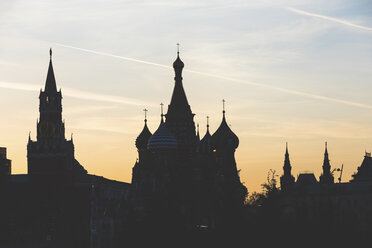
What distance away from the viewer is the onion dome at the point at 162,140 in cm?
19150

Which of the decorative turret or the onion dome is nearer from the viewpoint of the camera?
the decorative turret

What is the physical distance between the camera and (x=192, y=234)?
458 ft

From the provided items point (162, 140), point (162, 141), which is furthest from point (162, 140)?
point (162, 141)

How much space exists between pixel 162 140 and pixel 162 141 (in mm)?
196

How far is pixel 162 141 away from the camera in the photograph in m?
192

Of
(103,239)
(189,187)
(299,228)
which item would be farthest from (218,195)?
(299,228)

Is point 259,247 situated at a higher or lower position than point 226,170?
lower

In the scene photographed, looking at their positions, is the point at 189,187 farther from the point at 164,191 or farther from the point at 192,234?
the point at 192,234

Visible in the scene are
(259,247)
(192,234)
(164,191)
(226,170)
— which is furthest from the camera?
(226,170)

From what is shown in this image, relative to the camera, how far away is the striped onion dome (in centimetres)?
19150

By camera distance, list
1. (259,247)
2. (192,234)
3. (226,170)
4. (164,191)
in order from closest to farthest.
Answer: (259,247), (192,234), (164,191), (226,170)

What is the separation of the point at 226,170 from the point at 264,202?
2644 inches

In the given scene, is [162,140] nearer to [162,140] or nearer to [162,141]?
[162,140]

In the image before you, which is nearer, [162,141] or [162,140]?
[162,141]
